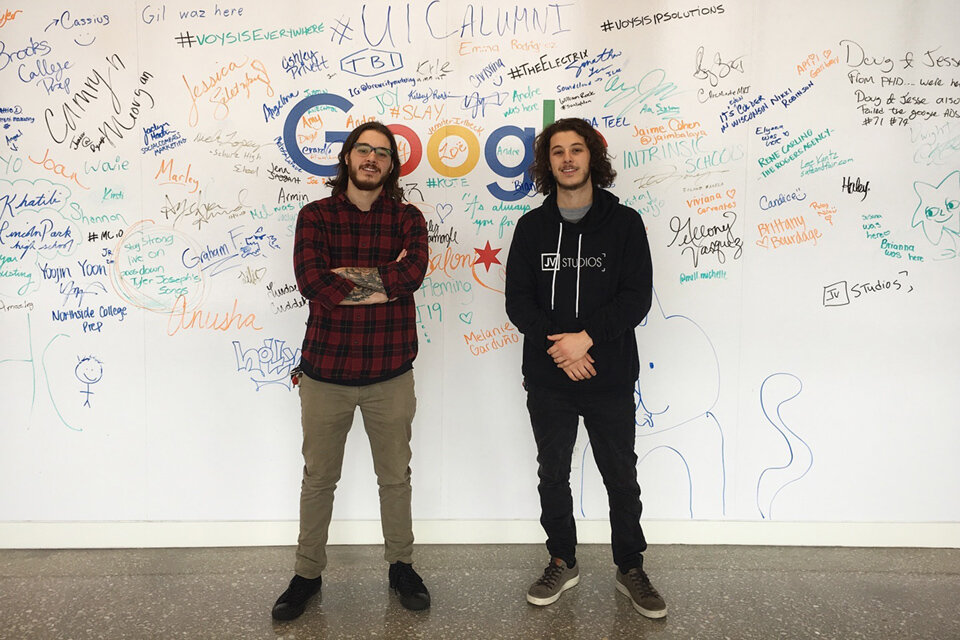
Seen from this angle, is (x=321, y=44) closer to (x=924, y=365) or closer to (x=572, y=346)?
(x=572, y=346)

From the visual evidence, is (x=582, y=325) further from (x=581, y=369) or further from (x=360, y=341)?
(x=360, y=341)

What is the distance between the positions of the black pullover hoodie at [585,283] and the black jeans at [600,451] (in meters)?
0.06

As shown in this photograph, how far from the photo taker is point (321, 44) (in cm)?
272

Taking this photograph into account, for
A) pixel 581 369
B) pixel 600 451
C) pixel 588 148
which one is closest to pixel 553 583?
pixel 600 451

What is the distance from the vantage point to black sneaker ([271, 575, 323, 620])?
7.48 feet

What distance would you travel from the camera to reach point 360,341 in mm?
2322

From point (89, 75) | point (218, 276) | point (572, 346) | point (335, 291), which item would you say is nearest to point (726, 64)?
point (572, 346)

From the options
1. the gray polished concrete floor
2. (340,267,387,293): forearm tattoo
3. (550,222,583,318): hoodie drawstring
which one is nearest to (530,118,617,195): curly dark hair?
(550,222,583,318): hoodie drawstring

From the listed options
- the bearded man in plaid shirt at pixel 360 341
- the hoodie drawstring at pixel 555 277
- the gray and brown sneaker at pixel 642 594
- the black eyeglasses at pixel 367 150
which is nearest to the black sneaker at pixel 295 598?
the bearded man in plaid shirt at pixel 360 341

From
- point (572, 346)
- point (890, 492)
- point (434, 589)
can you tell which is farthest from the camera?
point (890, 492)

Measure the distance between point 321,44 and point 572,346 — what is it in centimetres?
161

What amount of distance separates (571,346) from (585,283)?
0.79 ft

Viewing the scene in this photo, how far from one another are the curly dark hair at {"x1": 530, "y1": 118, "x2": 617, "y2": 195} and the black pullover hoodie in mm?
134

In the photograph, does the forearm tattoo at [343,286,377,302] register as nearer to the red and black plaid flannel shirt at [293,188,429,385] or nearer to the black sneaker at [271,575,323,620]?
the red and black plaid flannel shirt at [293,188,429,385]
